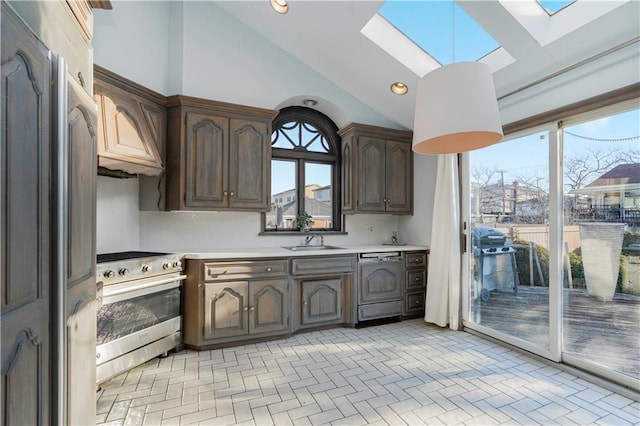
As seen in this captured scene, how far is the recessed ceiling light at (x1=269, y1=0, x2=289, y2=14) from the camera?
2975 mm

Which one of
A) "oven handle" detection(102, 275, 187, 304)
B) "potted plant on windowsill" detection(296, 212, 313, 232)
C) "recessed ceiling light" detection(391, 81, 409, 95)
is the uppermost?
"recessed ceiling light" detection(391, 81, 409, 95)

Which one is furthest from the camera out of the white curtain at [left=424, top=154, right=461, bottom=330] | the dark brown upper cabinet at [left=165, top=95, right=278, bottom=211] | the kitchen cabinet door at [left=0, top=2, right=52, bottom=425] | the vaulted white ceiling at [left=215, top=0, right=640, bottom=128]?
the white curtain at [left=424, top=154, right=461, bottom=330]

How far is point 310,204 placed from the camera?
13.4 feet

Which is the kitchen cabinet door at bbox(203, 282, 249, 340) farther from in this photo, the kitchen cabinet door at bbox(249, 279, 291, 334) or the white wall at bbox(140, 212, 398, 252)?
the white wall at bbox(140, 212, 398, 252)

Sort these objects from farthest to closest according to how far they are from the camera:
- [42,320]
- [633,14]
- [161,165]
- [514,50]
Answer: [161,165], [514,50], [633,14], [42,320]

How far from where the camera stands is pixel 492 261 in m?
3.26

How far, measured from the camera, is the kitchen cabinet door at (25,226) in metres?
0.81

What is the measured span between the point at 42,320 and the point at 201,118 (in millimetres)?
2419

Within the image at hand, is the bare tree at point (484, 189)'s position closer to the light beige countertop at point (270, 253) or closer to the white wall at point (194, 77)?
the white wall at point (194, 77)

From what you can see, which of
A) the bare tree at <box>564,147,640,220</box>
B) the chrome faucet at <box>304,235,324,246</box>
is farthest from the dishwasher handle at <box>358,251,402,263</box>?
the bare tree at <box>564,147,640,220</box>

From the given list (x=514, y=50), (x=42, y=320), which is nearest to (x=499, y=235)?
(x=514, y=50)

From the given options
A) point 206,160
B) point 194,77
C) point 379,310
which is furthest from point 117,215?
point 379,310

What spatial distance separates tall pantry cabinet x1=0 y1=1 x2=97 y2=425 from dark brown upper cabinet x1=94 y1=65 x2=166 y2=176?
104 cm

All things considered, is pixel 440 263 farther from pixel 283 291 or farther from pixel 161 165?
pixel 161 165
